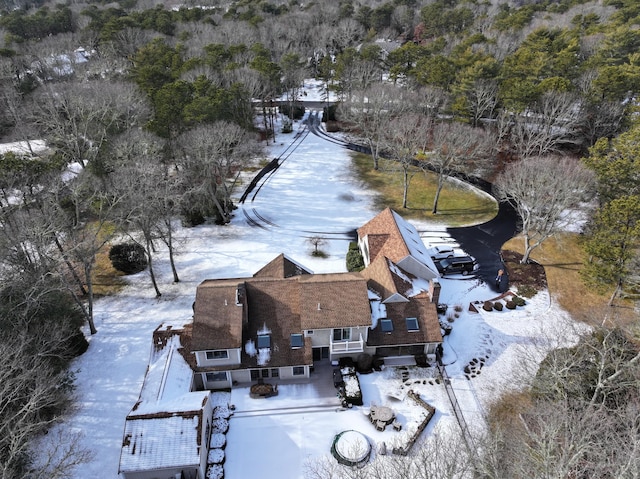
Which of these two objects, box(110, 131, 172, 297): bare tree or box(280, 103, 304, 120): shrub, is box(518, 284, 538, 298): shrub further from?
box(280, 103, 304, 120): shrub

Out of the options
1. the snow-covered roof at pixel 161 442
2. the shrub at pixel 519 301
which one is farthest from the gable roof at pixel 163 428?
the shrub at pixel 519 301

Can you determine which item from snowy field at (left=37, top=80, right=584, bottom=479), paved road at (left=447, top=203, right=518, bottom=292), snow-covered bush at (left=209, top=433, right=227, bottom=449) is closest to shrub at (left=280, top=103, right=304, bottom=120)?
snowy field at (left=37, top=80, right=584, bottom=479)

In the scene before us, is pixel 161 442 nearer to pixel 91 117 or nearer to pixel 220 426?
pixel 220 426

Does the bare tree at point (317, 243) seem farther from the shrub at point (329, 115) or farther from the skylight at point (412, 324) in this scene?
the shrub at point (329, 115)

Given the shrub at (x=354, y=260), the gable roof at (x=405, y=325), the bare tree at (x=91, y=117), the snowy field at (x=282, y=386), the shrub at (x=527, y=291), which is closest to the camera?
the snowy field at (x=282, y=386)

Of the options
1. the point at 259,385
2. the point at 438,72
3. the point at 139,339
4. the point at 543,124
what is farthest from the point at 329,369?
the point at 438,72

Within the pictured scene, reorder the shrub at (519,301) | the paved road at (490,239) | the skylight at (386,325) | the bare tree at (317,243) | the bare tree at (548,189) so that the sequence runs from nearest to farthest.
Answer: the skylight at (386,325)
the shrub at (519,301)
the bare tree at (548,189)
the paved road at (490,239)
the bare tree at (317,243)
